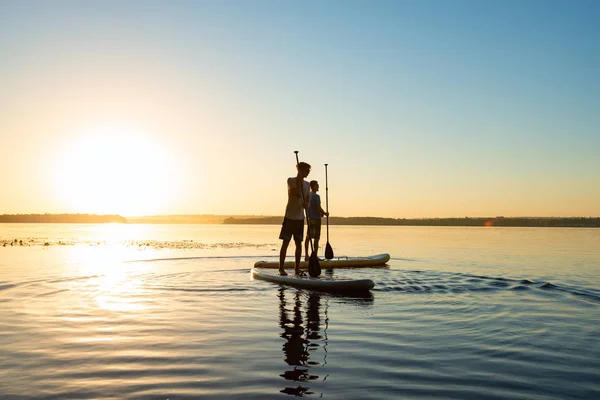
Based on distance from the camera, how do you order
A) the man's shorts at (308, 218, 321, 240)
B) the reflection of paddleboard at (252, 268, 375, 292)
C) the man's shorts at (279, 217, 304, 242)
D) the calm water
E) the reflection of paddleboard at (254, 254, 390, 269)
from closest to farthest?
the calm water
the reflection of paddleboard at (252, 268, 375, 292)
the man's shorts at (279, 217, 304, 242)
the man's shorts at (308, 218, 321, 240)
the reflection of paddleboard at (254, 254, 390, 269)

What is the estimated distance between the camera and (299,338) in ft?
22.5

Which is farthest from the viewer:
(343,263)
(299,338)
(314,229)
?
(343,263)

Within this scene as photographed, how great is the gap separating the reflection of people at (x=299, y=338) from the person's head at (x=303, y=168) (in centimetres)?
390

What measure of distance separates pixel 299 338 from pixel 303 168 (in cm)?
703

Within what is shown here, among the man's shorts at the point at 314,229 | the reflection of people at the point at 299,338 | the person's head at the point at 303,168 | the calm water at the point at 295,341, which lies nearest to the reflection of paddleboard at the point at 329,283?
the calm water at the point at 295,341

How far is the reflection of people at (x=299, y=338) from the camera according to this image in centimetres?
500

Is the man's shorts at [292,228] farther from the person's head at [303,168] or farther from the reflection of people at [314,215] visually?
the reflection of people at [314,215]

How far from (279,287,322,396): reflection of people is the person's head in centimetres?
390

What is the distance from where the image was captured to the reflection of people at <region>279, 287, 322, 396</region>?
5.00 metres

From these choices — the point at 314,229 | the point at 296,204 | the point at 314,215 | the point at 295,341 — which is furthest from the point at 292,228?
the point at 295,341

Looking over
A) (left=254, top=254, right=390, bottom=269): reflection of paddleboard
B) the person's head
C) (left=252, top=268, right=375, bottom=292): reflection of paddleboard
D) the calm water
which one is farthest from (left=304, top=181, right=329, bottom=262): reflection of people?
the calm water

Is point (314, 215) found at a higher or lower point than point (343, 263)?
higher

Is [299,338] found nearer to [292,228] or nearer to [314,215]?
[292,228]

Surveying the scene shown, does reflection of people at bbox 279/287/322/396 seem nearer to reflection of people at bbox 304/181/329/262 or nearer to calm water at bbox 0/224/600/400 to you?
calm water at bbox 0/224/600/400
